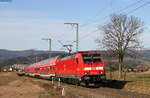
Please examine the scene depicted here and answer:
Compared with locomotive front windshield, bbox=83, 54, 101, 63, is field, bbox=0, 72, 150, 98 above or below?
below

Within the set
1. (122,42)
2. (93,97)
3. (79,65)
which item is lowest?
(93,97)

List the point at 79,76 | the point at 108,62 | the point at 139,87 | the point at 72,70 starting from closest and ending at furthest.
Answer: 1. the point at 139,87
2. the point at 79,76
3. the point at 72,70
4. the point at 108,62

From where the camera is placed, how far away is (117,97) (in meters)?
23.0

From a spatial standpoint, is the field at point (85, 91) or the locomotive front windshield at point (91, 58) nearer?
the field at point (85, 91)

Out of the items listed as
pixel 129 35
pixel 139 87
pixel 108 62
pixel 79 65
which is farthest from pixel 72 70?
pixel 129 35

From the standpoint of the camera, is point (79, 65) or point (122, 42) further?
point (122, 42)

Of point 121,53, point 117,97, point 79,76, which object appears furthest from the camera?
point 121,53

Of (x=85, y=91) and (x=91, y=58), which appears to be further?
(x=91, y=58)

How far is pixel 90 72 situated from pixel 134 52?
2416 cm

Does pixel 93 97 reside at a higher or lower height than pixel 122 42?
lower

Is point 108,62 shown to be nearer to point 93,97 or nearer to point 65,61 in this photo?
point 65,61

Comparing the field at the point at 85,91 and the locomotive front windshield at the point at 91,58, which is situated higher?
the locomotive front windshield at the point at 91,58

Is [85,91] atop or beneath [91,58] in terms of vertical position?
beneath

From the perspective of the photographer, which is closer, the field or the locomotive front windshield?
the field
